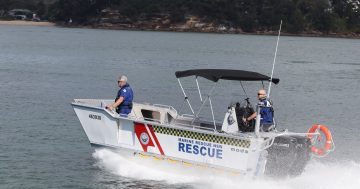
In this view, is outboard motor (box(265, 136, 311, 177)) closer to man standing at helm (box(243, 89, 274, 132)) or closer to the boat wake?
the boat wake

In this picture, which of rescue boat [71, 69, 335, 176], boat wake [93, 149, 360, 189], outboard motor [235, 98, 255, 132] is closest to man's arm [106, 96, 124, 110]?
rescue boat [71, 69, 335, 176]

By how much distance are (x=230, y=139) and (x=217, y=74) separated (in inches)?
67.6

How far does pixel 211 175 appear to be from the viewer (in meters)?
15.8

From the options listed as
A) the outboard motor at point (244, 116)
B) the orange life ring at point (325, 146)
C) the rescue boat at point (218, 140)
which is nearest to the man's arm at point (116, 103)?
the rescue boat at point (218, 140)

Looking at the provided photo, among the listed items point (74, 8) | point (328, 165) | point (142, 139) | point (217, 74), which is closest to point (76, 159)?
point (142, 139)

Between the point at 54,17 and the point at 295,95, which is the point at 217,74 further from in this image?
the point at 54,17

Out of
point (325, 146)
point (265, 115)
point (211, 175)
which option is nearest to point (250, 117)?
point (265, 115)

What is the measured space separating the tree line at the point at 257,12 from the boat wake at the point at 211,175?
14025cm

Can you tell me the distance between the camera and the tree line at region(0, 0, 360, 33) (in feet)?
519

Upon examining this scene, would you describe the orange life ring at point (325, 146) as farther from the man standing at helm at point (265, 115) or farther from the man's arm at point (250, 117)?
the man's arm at point (250, 117)

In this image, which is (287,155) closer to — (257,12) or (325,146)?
(325,146)

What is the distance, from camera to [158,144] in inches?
641

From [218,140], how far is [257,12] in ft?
488

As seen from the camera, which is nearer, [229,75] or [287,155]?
[287,155]
